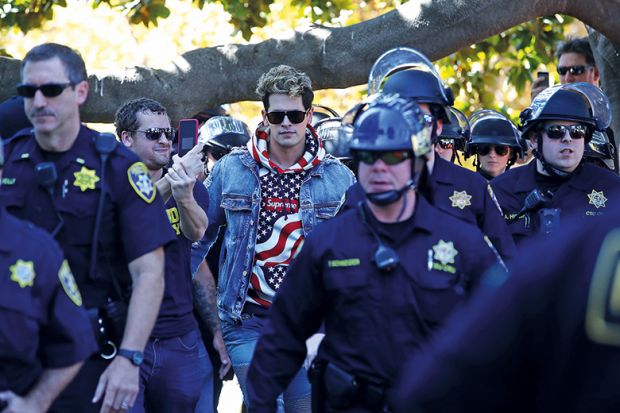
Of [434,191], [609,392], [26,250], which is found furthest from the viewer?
[434,191]

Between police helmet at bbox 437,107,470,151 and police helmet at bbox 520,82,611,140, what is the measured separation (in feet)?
2.22

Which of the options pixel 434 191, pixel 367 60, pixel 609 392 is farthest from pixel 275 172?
pixel 609 392

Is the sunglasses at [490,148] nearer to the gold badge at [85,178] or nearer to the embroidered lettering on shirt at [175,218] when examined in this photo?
the embroidered lettering on shirt at [175,218]

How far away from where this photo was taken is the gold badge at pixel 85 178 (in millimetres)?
5281

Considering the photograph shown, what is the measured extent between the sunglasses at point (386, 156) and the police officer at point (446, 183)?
0.74 meters

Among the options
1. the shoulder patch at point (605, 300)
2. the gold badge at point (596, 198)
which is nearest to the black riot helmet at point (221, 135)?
the gold badge at point (596, 198)

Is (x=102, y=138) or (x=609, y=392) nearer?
(x=609, y=392)

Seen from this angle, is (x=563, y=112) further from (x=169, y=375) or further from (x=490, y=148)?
(x=169, y=375)

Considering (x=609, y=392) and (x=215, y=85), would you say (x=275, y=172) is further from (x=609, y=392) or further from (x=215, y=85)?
(x=609, y=392)

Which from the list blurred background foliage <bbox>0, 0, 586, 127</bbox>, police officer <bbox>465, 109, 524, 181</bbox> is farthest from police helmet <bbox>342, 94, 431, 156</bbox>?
blurred background foliage <bbox>0, 0, 586, 127</bbox>

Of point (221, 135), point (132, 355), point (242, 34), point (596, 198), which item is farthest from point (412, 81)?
point (242, 34)

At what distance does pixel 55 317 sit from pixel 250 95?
524cm

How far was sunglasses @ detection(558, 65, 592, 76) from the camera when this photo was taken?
34.5 ft

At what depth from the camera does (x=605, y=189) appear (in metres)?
7.25
